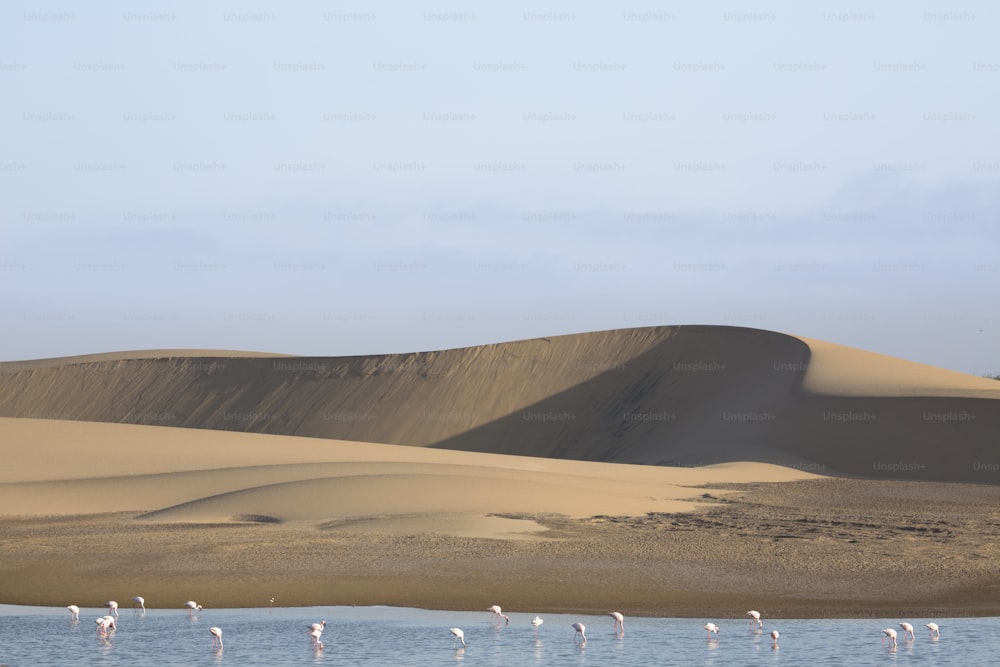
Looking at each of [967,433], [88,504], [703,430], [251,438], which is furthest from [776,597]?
[703,430]

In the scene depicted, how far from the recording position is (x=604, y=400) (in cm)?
7394

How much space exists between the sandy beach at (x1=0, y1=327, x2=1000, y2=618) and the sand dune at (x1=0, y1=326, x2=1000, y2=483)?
0.64 ft

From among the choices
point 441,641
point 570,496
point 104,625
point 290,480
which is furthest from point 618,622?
point 290,480

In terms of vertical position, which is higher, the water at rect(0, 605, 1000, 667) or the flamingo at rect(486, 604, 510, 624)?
the flamingo at rect(486, 604, 510, 624)

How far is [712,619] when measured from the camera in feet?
63.6

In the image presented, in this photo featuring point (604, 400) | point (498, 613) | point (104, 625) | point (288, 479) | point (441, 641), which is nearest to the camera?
point (441, 641)

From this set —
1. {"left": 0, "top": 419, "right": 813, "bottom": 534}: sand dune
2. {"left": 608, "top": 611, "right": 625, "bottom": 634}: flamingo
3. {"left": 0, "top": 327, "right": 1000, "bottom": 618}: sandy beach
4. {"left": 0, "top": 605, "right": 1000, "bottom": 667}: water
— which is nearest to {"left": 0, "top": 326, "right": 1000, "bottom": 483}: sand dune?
{"left": 0, "top": 327, "right": 1000, "bottom": 618}: sandy beach

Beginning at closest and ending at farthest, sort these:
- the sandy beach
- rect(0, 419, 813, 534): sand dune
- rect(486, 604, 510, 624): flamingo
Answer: rect(486, 604, 510, 624): flamingo, the sandy beach, rect(0, 419, 813, 534): sand dune

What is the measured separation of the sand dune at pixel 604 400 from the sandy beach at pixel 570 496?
7.6 inches

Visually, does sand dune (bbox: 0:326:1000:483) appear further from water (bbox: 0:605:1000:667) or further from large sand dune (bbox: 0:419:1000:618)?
water (bbox: 0:605:1000:667)

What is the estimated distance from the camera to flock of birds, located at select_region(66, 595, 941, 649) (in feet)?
54.6

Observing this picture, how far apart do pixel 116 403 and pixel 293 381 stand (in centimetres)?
1511

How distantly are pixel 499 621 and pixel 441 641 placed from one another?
1.77 metres

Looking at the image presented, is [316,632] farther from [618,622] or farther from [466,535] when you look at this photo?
[466,535]
